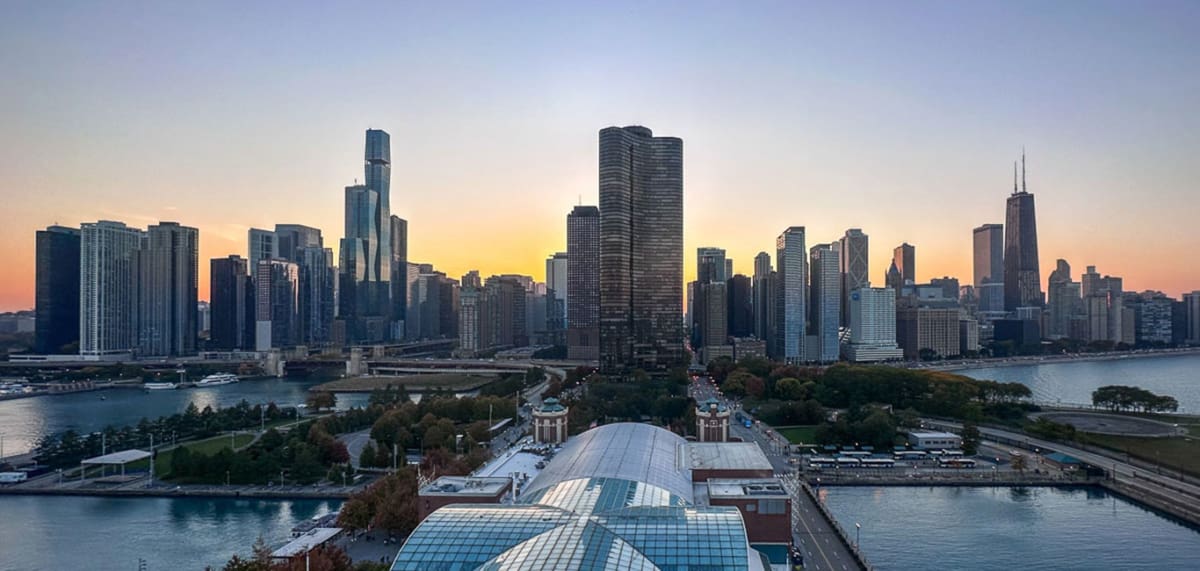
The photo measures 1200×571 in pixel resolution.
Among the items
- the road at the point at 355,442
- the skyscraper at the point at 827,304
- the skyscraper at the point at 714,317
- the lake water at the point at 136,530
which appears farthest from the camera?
the skyscraper at the point at 714,317

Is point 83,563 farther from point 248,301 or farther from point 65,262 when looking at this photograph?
point 248,301

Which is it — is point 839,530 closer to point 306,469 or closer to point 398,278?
point 306,469

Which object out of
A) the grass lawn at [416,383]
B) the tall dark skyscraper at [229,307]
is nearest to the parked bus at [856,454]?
the grass lawn at [416,383]

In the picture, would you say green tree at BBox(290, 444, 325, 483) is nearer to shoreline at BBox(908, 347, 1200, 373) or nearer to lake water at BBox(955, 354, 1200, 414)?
lake water at BBox(955, 354, 1200, 414)

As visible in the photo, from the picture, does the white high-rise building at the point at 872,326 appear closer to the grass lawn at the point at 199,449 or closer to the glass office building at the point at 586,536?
the grass lawn at the point at 199,449

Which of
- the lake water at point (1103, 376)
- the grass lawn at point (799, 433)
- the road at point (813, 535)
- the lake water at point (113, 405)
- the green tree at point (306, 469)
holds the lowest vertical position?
the lake water at point (113, 405)

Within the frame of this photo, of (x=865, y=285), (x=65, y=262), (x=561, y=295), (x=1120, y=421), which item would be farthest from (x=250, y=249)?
(x=1120, y=421)
